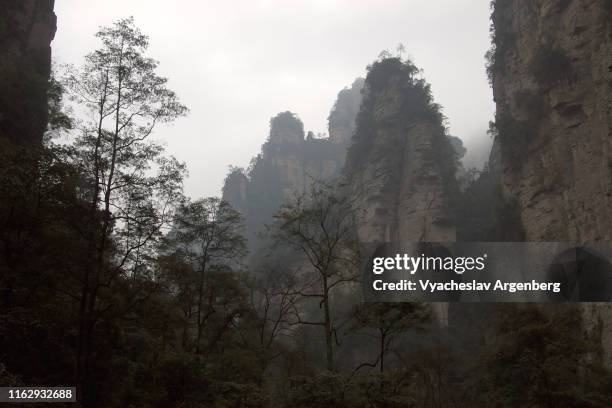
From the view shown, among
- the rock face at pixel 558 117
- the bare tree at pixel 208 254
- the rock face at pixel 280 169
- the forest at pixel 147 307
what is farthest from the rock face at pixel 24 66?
the rock face at pixel 280 169

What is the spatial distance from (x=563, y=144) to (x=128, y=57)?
22.2 m

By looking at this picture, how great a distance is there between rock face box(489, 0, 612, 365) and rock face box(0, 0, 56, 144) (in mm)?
21297

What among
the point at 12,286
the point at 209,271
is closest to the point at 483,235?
the point at 209,271

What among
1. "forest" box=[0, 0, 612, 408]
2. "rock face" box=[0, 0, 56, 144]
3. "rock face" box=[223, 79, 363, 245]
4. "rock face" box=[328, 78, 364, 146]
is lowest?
"forest" box=[0, 0, 612, 408]

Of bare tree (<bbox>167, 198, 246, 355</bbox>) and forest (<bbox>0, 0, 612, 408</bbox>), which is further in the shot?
bare tree (<bbox>167, 198, 246, 355</bbox>)

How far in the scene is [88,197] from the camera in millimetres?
12945

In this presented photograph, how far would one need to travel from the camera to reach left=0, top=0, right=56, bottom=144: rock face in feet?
53.9

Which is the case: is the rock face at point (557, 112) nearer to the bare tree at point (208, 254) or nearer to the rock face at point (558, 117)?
the rock face at point (558, 117)

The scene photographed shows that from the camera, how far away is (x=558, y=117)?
2695cm

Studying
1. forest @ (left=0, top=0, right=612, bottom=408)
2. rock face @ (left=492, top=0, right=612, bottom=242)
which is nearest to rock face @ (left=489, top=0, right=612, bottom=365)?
rock face @ (left=492, top=0, right=612, bottom=242)

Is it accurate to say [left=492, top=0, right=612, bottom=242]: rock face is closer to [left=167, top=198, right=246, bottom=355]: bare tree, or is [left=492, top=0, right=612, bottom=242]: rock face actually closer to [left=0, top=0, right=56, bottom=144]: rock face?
[left=167, top=198, right=246, bottom=355]: bare tree

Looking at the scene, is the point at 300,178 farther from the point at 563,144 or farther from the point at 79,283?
the point at 79,283

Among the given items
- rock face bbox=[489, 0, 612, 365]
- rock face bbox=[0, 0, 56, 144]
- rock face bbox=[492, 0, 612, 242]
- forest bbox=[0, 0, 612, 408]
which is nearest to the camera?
forest bbox=[0, 0, 612, 408]

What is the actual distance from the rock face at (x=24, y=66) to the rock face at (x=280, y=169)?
56696 mm
